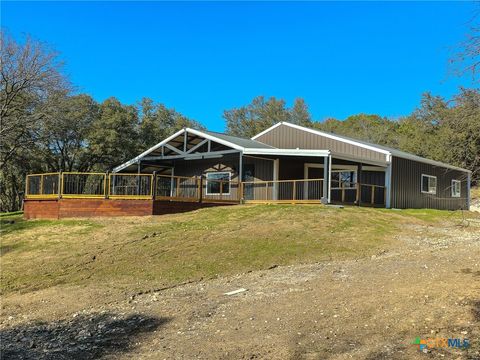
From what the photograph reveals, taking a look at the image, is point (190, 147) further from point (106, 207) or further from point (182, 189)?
point (106, 207)

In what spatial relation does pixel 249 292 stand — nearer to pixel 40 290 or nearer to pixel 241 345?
pixel 241 345

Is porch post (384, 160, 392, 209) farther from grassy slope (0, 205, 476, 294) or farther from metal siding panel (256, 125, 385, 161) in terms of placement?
grassy slope (0, 205, 476, 294)

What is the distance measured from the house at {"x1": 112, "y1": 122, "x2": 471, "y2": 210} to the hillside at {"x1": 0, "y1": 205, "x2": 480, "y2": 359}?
15.3 ft

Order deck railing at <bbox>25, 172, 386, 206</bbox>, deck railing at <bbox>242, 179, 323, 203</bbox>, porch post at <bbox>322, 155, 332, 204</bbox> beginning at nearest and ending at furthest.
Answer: porch post at <bbox>322, 155, 332, 204</bbox> < deck railing at <bbox>25, 172, 386, 206</bbox> < deck railing at <bbox>242, 179, 323, 203</bbox>

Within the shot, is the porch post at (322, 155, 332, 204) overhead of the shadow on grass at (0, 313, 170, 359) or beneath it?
overhead

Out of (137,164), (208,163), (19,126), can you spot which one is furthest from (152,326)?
(19,126)

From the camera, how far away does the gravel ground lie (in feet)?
16.8

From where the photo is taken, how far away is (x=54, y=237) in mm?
14781

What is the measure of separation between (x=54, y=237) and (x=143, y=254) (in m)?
4.79

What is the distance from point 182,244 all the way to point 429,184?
1751 cm

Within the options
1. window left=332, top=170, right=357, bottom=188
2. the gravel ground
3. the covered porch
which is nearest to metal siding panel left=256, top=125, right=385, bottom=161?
the covered porch

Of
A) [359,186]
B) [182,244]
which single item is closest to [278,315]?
[182,244]

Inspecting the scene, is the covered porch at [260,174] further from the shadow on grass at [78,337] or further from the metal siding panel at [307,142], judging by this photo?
the shadow on grass at [78,337]

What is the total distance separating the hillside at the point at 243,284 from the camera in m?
5.54
